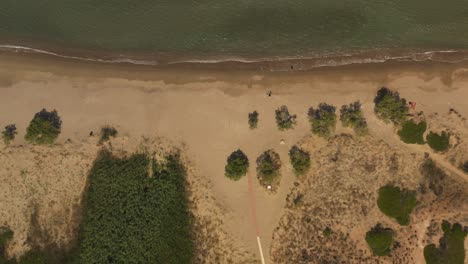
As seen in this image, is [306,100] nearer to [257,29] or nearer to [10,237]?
[257,29]

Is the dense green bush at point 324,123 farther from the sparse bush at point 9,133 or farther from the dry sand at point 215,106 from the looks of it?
the sparse bush at point 9,133

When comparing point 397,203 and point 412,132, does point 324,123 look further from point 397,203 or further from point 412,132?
point 397,203

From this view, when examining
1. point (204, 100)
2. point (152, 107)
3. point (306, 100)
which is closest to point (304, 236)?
point (306, 100)

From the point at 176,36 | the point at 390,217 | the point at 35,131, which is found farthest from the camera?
the point at 176,36

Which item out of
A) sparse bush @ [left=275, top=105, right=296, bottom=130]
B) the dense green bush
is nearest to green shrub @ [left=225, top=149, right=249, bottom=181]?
sparse bush @ [left=275, top=105, right=296, bottom=130]

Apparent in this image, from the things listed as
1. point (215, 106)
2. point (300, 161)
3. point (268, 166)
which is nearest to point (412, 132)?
point (300, 161)
